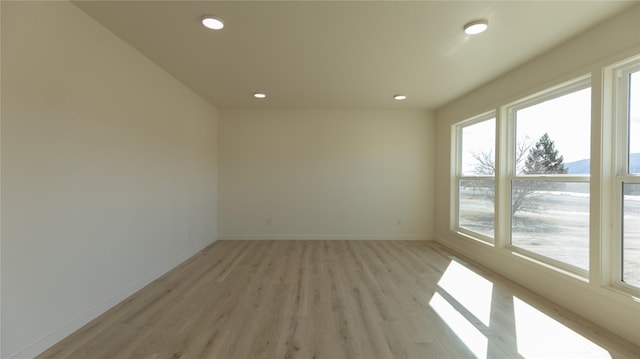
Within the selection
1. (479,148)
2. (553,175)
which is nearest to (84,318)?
(553,175)

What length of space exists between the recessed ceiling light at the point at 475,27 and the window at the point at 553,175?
3.62 feet

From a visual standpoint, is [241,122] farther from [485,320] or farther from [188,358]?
[485,320]

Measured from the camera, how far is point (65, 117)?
6.35 ft

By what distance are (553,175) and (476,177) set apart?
1.30 metres

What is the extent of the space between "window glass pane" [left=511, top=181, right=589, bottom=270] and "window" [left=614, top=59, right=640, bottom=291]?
267mm

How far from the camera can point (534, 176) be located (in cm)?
289

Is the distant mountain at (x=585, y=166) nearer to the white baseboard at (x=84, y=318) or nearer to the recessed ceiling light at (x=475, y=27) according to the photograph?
the recessed ceiling light at (x=475, y=27)

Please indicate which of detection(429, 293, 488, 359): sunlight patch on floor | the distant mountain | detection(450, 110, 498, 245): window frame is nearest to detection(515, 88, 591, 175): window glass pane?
the distant mountain

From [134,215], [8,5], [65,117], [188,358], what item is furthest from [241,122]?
[188,358]

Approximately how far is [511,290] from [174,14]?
405cm

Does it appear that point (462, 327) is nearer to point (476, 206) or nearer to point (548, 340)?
point (548, 340)

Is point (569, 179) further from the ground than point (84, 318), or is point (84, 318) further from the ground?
point (569, 179)

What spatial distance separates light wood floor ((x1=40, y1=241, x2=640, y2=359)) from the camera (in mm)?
1823

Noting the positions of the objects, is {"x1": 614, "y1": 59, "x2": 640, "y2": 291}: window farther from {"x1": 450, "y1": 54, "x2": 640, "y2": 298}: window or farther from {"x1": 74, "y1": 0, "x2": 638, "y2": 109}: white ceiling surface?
{"x1": 74, "y1": 0, "x2": 638, "y2": 109}: white ceiling surface
